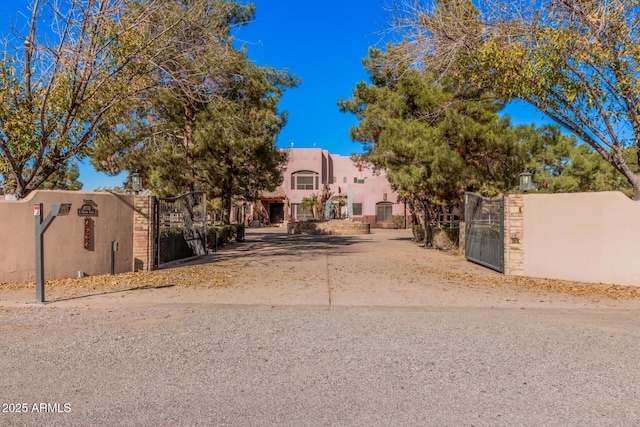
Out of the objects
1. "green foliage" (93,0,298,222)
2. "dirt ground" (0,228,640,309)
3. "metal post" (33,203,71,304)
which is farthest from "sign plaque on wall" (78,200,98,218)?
"green foliage" (93,0,298,222)

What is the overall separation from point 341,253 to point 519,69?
9.06 m

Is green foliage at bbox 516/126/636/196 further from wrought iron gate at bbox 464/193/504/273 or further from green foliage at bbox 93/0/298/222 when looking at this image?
green foliage at bbox 93/0/298/222

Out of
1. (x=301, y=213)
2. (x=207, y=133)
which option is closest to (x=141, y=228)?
(x=207, y=133)

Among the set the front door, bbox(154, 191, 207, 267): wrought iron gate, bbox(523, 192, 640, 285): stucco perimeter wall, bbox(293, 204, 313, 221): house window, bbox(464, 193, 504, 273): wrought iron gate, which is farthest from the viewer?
the front door

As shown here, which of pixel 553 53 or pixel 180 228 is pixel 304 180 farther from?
pixel 553 53

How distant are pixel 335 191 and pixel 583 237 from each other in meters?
36.9

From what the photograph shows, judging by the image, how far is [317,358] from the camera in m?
4.46

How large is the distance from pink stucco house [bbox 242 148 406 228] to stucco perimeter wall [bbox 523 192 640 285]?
28.1 meters

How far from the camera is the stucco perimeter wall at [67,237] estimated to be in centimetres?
864

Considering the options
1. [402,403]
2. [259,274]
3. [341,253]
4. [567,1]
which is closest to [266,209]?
[341,253]

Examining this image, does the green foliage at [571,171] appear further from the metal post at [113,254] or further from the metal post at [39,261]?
the metal post at [39,261]

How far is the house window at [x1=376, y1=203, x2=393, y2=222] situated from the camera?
40547 millimetres

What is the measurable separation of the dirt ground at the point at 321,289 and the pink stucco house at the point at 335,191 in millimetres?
27549

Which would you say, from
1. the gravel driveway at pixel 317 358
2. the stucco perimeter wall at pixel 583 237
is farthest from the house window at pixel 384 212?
the gravel driveway at pixel 317 358
